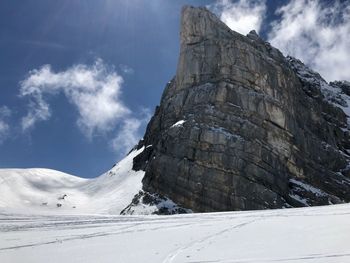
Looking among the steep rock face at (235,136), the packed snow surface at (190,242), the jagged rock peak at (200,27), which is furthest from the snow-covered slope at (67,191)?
the packed snow surface at (190,242)

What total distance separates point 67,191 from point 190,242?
2211 inches

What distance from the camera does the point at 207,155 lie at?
160 ft

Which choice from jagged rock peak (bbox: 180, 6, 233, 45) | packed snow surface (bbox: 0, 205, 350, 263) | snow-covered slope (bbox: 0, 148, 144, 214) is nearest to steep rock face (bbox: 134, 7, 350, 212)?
jagged rock peak (bbox: 180, 6, 233, 45)

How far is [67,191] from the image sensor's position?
64.0 m

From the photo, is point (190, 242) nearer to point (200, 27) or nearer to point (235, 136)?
point (235, 136)

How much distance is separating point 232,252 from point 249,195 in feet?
126

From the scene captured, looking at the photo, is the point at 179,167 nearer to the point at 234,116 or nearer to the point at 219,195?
the point at 219,195

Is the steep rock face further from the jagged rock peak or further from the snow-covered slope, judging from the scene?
the snow-covered slope

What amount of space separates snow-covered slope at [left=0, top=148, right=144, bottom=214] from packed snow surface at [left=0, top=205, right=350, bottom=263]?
36.4m

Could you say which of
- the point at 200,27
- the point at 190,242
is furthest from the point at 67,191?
the point at 190,242

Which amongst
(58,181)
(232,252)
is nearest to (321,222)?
(232,252)

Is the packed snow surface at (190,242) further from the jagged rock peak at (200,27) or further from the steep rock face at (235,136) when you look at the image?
the jagged rock peak at (200,27)

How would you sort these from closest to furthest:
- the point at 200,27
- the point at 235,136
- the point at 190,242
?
the point at 190,242 < the point at 235,136 < the point at 200,27

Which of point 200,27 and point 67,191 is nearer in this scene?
point 200,27
